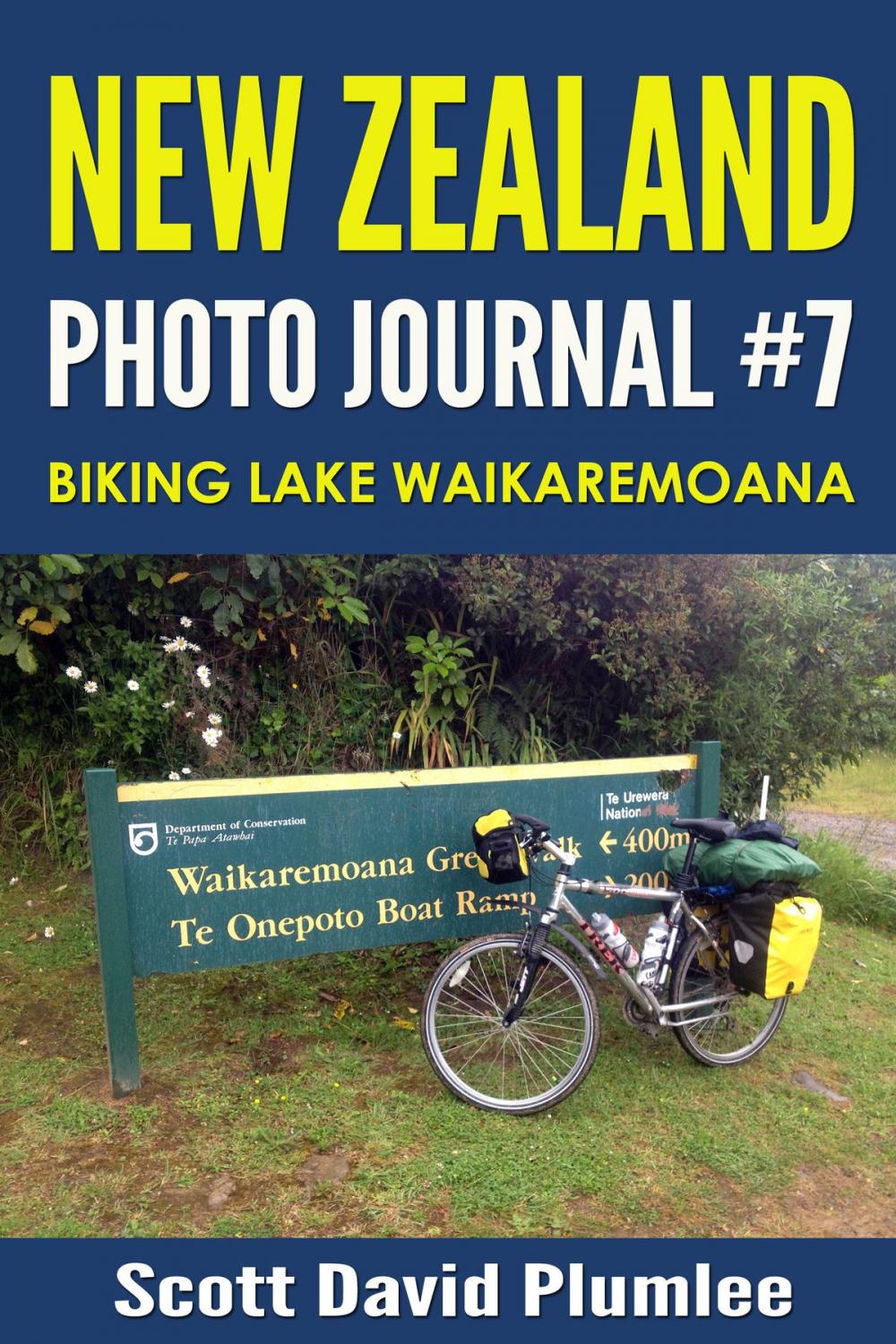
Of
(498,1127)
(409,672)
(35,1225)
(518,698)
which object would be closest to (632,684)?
(518,698)

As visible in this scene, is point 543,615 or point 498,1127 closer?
point 498,1127

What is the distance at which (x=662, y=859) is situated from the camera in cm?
470

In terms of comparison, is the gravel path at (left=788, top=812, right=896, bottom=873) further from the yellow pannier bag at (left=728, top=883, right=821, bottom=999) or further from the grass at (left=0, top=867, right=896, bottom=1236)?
the yellow pannier bag at (left=728, top=883, right=821, bottom=999)

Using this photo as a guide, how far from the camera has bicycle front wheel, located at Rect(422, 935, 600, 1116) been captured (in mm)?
3891

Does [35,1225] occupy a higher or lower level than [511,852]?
lower

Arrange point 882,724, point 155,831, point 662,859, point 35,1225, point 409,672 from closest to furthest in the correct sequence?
1. point 35,1225
2. point 155,831
3. point 662,859
4. point 409,672
5. point 882,724

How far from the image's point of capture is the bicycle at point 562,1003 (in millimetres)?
3904

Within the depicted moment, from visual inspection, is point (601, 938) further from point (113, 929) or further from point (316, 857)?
point (113, 929)

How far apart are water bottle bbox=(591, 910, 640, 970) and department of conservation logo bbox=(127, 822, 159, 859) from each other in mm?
1814

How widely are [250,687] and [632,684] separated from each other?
2.26m

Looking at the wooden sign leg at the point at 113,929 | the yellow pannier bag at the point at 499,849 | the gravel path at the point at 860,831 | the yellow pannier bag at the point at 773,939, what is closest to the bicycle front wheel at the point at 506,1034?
the yellow pannier bag at the point at 499,849

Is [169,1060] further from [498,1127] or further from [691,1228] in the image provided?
[691,1228]

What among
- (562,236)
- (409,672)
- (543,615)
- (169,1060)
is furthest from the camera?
(409,672)

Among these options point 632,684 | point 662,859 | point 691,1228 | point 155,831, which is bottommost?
point 691,1228
